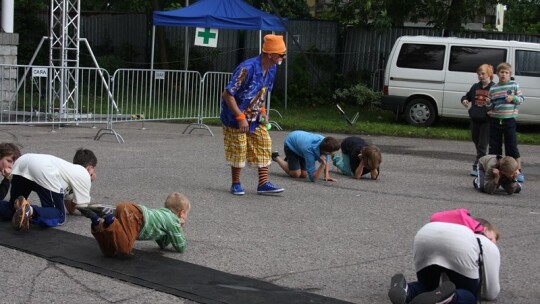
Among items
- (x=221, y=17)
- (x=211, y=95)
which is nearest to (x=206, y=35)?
(x=221, y=17)

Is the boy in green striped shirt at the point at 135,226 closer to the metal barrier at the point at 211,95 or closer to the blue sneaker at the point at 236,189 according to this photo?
the blue sneaker at the point at 236,189

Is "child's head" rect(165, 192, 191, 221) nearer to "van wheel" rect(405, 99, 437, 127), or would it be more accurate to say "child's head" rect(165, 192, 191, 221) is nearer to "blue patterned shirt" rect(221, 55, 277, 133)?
"blue patterned shirt" rect(221, 55, 277, 133)

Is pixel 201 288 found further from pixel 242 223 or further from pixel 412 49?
pixel 412 49

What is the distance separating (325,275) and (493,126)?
6126mm

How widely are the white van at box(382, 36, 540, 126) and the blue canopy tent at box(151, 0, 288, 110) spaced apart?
2989 mm

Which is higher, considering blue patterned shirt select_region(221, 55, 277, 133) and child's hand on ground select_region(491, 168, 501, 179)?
blue patterned shirt select_region(221, 55, 277, 133)

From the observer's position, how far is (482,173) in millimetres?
11555

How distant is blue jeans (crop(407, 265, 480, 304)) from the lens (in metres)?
5.86

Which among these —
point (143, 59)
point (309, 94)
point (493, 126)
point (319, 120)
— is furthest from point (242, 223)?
point (143, 59)

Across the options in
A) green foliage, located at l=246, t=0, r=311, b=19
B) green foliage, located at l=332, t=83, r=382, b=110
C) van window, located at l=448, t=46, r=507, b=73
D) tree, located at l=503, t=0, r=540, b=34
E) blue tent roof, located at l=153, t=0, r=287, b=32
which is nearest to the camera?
van window, located at l=448, t=46, r=507, b=73

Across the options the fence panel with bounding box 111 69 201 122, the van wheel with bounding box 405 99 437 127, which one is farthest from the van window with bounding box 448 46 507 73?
the fence panel with bounding box 111 69 201 122

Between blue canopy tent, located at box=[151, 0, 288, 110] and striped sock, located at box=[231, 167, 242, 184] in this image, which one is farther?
blue canopy tent, located at box=[151, 0, 288, 110]

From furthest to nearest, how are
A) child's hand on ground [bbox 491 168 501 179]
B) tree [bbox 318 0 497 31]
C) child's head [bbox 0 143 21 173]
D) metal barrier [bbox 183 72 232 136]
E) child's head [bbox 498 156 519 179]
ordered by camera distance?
tree [bbox 318 0 497 31], metal barrier [bbox 183 72 232 136], child's hand on ground [bbox 491 168 501 179], child's head [bbox 498 156 519 179], child's head [bbox 0 143 21 173]

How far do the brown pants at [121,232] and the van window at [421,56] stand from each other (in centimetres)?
1420
